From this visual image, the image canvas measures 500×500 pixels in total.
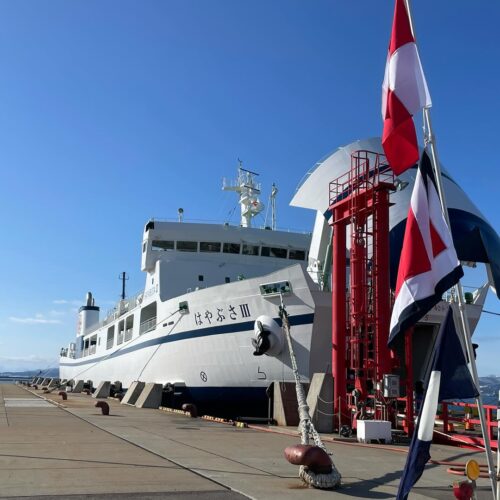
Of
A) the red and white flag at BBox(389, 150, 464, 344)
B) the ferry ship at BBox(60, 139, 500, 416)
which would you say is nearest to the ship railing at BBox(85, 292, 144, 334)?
the ferry ship at BBox(60, 139, 500, 416)

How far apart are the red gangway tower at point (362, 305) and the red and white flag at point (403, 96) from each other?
26.8ft

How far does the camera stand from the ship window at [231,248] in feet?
87.6

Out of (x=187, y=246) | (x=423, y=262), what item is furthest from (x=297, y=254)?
(x=423, y=262)

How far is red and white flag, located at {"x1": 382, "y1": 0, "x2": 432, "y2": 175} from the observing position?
19.5 ft

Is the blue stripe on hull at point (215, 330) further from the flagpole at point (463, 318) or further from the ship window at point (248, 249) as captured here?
the flagpole at point (463, 318)

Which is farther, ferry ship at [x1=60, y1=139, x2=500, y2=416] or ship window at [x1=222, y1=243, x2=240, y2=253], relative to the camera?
ship window at [x1=222, y1=243, x2=240, y2=253]

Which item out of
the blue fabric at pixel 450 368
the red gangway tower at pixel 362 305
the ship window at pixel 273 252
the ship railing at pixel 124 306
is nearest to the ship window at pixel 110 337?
the ship railing at pixel 124 306

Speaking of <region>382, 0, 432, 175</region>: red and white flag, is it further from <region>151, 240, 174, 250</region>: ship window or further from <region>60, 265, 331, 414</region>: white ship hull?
<region>151, 240, 174, 250</region>: ship window

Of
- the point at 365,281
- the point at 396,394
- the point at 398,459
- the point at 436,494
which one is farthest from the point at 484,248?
the point at 436,494

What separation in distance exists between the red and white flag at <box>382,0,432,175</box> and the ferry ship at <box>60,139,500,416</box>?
10.4m

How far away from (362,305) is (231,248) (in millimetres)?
12891

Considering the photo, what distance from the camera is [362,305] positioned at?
14.5m

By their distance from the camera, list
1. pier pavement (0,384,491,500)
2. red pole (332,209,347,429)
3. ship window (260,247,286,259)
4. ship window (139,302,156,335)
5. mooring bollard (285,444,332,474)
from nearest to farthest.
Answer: pier pavement (0,384,491,500) < mooring bollard (285,444,332,474) < red pole (332,209,347,429) < ship window (139,302,156,335) < ship window (260,247,286,259)

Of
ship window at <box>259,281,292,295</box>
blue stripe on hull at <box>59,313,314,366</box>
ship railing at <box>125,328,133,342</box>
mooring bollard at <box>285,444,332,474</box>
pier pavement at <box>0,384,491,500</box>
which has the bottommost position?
pier pavement at <box>0,384,491,500</box>
